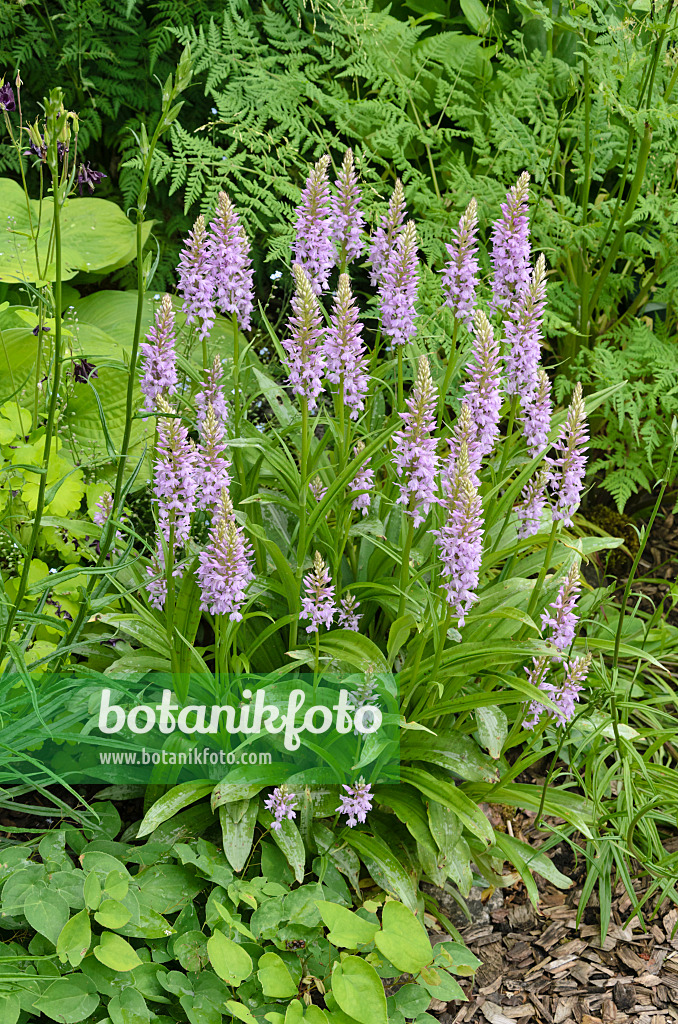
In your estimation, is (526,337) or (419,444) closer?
(419,444)

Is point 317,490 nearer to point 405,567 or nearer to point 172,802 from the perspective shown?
point 405,567

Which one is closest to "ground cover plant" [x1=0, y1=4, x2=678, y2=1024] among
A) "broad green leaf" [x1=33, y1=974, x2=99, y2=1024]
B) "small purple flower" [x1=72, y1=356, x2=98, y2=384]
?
"broad green leaf" [x1=33, y1=974, x2=99, y2=1024]

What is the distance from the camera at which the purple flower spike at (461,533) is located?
1654 mm

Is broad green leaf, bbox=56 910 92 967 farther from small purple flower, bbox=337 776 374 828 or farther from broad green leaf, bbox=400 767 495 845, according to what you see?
broad green leaf, bbox=400 767 495 845

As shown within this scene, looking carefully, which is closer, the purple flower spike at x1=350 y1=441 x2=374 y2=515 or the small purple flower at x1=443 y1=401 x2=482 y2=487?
the small purple flower at x1=443 y1=401 x2=482 y2=487

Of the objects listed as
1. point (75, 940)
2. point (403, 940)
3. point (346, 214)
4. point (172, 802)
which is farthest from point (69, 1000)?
point (346, 214)

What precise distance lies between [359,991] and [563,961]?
735 millimetres

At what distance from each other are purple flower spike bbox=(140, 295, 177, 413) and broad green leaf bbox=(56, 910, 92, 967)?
1.06 metres

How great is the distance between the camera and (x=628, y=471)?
3289 millimetres

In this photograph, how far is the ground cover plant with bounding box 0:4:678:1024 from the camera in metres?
1.79

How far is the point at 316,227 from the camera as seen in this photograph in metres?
2.01

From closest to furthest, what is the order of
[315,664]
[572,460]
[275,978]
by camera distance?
[275,978] → [572,460] → [315,664]

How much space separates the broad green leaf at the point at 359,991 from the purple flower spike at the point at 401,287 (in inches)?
54.5

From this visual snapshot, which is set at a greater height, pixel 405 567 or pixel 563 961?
pixel 405 567
